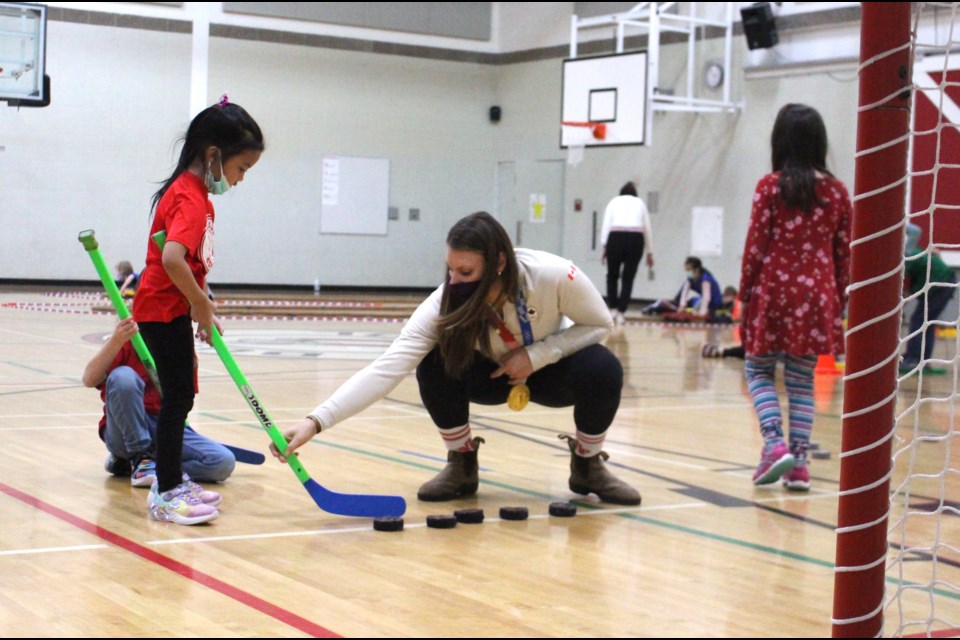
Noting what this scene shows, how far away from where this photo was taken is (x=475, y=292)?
3.42 m

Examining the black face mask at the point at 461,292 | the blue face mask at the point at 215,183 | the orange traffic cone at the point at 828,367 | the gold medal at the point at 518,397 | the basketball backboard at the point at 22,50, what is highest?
the basketball backboard at the point at 22,50

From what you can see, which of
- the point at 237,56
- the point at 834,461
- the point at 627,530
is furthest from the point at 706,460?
the point at 237,56

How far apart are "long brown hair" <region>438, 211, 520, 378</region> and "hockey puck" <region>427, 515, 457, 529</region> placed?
47cm

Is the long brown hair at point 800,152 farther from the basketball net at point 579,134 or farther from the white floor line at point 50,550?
the basketball net at point 579,134

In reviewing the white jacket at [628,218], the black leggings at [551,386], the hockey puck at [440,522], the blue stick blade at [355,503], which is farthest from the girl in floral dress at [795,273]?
the white jacket at [628,218]

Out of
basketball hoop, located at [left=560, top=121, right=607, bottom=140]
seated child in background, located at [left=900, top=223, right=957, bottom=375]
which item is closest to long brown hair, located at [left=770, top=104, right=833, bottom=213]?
seated child in background, located at [left=900, top=223, right=957, bottom=375]

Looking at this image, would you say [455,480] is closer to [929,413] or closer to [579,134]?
[929,413]

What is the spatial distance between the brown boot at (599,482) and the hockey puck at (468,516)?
0.48 m

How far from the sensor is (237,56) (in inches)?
629

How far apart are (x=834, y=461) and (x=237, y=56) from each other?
1282 centimetres

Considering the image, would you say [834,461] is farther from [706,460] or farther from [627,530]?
[627,530]

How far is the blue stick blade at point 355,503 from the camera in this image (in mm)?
3297

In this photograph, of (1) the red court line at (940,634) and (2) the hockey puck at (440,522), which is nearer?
(1) the red court line at (940,634)

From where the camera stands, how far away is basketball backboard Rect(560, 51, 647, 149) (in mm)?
14016
